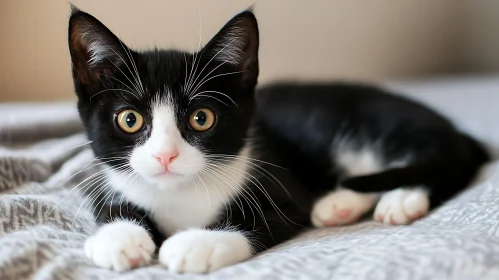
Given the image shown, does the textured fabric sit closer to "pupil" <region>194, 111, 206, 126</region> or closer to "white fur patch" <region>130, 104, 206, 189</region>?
"white fur patch" <region>130, 104, 206, 189</region>

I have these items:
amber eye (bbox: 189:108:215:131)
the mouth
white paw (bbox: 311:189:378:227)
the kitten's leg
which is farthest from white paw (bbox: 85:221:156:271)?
white paw (bbox: 311:189:378:227)

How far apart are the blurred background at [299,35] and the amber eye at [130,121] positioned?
346 mm

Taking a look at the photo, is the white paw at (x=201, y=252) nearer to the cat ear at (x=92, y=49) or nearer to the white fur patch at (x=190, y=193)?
the white fur patch at (x=190, y=193)

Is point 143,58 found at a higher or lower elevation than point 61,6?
lower

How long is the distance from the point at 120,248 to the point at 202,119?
304 mm

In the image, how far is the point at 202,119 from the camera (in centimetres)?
108

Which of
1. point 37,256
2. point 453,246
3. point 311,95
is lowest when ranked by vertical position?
point 37,256

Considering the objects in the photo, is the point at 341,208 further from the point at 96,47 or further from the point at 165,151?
the point at 96,47

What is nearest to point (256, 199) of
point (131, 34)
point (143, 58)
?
point (143, 58)

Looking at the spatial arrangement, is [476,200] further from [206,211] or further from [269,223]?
[206,211]

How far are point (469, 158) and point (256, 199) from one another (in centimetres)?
64

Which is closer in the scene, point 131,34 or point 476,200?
point 476,200

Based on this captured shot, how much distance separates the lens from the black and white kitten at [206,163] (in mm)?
992

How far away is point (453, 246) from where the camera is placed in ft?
2.77
